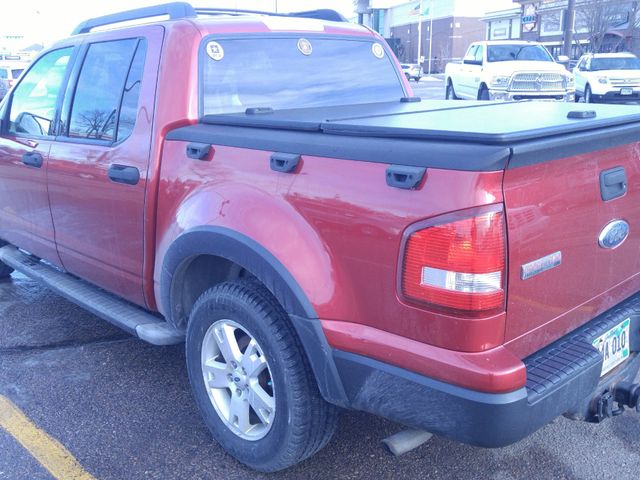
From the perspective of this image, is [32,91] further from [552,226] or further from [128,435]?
[552,226]

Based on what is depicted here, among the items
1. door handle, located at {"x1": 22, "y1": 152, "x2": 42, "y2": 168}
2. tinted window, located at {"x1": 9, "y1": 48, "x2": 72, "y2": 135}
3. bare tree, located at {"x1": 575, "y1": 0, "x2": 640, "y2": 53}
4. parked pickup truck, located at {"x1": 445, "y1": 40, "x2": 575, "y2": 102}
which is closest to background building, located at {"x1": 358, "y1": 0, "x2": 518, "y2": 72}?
bare tree, located at {"x1": 575, "y1": 0, "x2": 640, "y2": 53}

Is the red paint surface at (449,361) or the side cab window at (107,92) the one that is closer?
the red paint surface at (449,361)

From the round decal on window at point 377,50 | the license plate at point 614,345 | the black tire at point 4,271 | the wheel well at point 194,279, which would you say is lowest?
the black tire at point 4,271

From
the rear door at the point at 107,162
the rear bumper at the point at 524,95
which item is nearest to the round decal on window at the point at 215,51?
the rear door at the point at 107,162

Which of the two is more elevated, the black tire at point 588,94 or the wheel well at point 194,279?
the wheel well at point 194,279

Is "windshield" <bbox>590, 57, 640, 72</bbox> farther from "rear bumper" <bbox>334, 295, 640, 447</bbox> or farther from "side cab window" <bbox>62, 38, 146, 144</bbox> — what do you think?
"rear bumper" <bbox>334, 295, 640, 447</bbox>

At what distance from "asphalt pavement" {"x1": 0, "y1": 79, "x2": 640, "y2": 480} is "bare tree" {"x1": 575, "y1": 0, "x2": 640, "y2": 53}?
4074 centimetres

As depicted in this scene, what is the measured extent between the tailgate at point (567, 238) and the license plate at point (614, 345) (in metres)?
0.09

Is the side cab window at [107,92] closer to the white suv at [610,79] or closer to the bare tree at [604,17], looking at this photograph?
the white suv at [610,79]

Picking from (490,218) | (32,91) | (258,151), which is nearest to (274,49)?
(258,151)

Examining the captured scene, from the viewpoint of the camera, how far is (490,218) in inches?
85.3

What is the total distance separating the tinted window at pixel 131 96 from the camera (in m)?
3.51

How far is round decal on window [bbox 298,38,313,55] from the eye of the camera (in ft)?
12.9

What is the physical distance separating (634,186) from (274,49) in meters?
1.99
